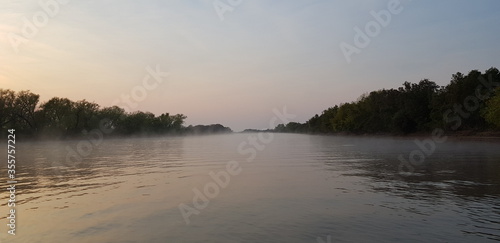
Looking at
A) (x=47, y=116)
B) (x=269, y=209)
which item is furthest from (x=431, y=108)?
(x=47, y=116)

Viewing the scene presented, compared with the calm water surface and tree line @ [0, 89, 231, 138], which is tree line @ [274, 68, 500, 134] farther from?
tree line @ [0, 89, 231, 138]

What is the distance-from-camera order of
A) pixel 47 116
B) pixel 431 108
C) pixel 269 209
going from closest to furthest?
pixel 269 209 < pixel 431 108 < pixel 47 116

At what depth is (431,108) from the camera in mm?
87938

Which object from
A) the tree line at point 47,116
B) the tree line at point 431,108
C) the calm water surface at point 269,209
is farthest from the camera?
the tree line at point 47,116

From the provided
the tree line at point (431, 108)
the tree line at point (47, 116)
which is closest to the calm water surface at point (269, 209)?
the tree line at point (431, 108)

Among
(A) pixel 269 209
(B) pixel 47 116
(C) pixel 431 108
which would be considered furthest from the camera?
(B) pixel 47 116

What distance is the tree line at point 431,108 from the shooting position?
217 feet

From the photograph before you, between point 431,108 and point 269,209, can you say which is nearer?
point 269,209

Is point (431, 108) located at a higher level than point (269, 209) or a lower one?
higher

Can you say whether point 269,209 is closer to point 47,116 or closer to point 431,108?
point 431,108

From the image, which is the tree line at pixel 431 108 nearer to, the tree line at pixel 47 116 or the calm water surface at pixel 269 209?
the calm water surface at pixel 269 209

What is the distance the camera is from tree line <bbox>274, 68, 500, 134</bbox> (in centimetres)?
6612

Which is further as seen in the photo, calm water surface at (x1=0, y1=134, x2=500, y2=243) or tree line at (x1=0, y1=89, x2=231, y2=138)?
tree line at (x1=0, y1=89, x2=231, y2=138)

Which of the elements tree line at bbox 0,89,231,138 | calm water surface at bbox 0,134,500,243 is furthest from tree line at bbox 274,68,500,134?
tree line at bbox 0,89,231,138
